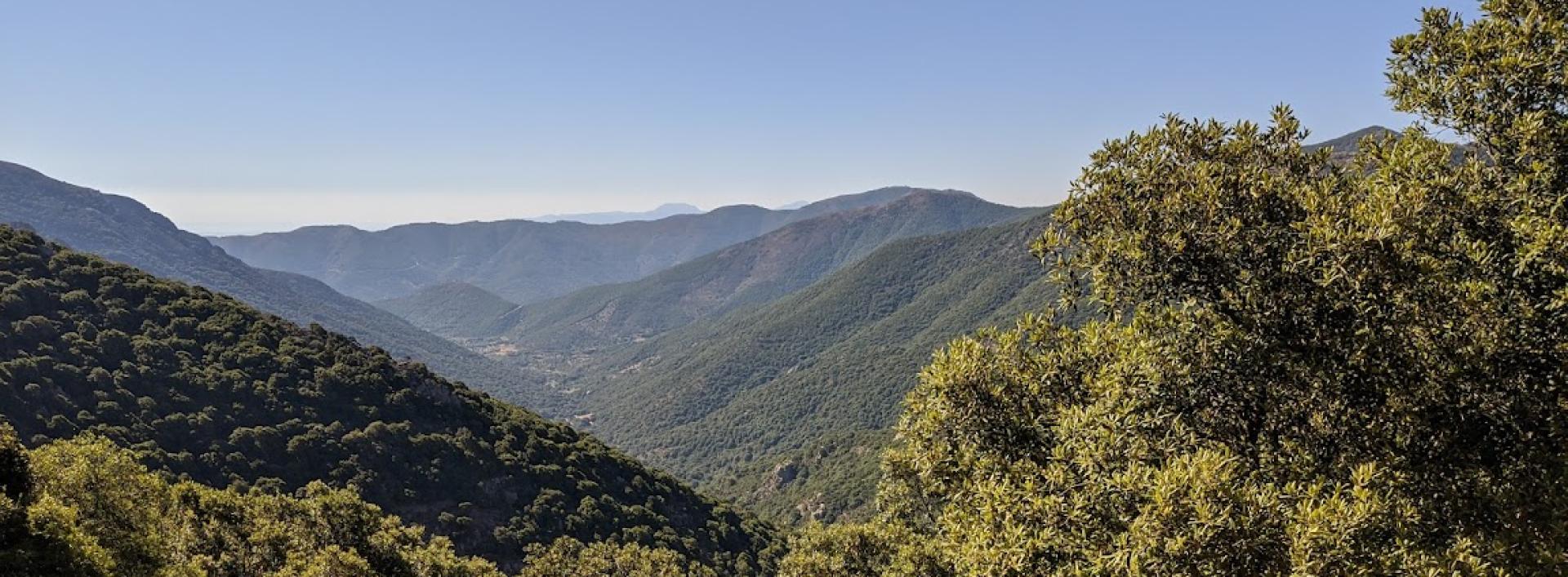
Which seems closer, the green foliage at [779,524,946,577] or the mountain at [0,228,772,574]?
the green foliage at [779,524,946,577]

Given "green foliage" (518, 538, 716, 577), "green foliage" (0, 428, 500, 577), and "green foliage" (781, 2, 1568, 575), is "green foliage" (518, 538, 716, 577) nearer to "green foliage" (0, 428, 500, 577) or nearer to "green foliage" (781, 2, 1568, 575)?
"green foliage" (0, 428, 500, 577)

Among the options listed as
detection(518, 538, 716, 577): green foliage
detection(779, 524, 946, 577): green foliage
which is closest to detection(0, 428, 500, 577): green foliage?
detection(518, 538, 716, 577): green foliage

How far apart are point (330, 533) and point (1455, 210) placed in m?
39.3

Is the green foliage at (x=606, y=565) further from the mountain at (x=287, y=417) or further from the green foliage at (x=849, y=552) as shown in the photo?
the green foliage at (x=849, y=552)

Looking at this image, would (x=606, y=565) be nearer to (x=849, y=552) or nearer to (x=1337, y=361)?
(x=849, y=552)

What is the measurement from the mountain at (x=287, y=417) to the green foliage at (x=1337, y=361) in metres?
57.4

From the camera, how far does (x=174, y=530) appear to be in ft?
81.3

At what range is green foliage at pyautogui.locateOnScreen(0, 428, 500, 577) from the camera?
49.9 feet

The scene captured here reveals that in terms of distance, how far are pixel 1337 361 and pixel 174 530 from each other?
3522 centimetres

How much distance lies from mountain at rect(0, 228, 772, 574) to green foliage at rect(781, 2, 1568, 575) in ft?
188

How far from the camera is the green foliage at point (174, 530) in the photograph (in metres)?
15.2

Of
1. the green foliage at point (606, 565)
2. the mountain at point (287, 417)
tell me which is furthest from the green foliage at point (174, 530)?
the mountain at point (287, 417)

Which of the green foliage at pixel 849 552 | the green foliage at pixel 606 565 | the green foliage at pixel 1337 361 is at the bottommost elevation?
the green foliage at pixel 606 565

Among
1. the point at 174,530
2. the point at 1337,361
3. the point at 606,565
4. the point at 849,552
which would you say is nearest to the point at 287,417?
the point at 606,565
